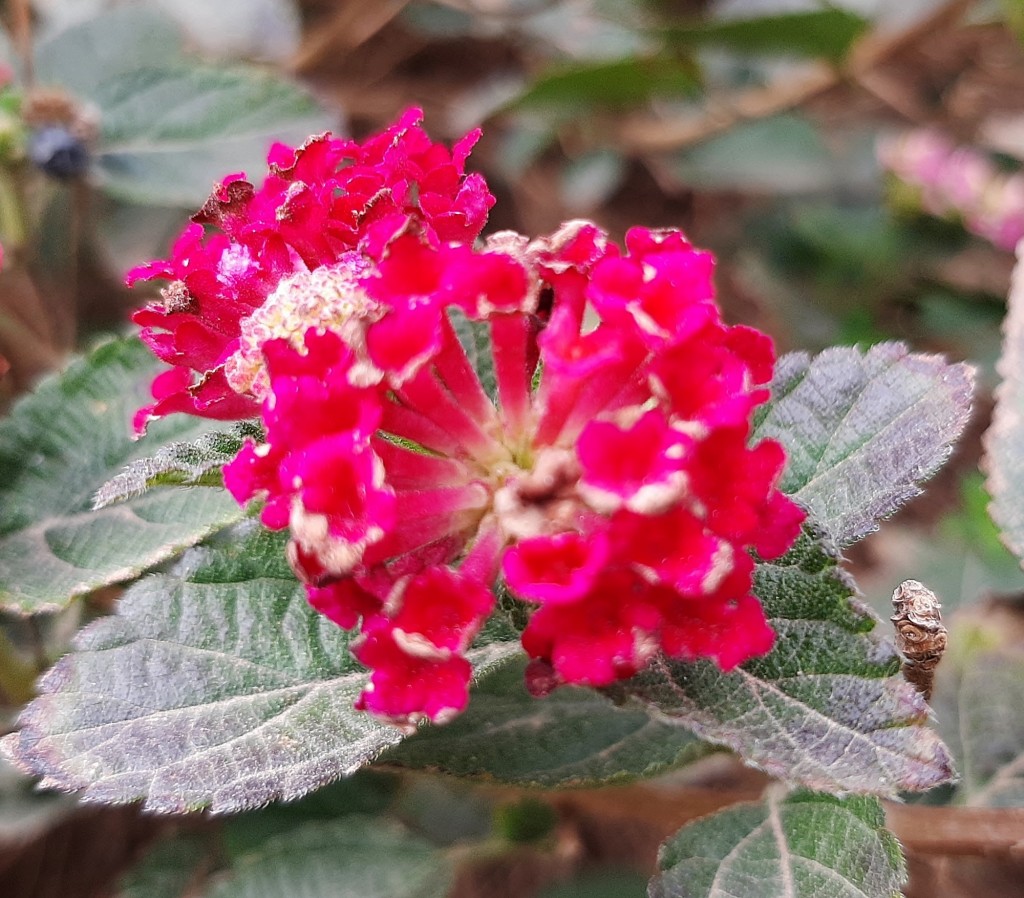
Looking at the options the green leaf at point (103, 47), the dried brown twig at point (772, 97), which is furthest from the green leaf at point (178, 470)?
the dried brown twig at point (772, 97)

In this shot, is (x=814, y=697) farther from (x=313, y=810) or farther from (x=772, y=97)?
(x=772, y=97)

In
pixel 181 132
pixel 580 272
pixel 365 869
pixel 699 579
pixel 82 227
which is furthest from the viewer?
pixel 82 227

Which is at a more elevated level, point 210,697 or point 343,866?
point 210,697

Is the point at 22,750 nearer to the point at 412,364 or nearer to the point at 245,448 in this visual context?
the point at 245,448

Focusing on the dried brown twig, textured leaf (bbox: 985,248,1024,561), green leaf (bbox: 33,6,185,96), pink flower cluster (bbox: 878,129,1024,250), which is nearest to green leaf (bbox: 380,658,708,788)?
textured leaf (bbox: 985,248,1024,561)

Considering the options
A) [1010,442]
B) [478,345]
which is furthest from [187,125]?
[1010,442]

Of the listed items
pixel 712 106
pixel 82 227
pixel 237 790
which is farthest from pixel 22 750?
pixel 712 106

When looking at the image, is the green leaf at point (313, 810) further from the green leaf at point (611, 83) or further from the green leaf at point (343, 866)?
the green leaf at point (611, 83)
